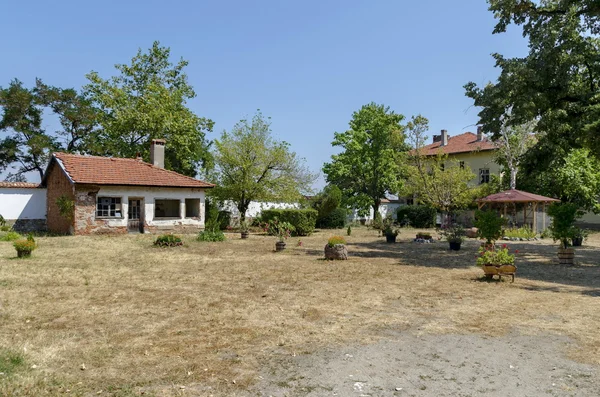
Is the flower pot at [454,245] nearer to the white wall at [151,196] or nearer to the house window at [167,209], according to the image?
the white wall at [151,196]

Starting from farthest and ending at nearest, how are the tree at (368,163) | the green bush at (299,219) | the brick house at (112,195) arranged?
the tree at (368,163) → the green bush at (299,219) → the brick house at (112,195)

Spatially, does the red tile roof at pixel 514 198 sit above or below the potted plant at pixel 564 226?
above

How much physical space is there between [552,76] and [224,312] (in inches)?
619

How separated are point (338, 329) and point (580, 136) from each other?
14818 mm

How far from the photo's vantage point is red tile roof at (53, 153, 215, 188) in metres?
24.8

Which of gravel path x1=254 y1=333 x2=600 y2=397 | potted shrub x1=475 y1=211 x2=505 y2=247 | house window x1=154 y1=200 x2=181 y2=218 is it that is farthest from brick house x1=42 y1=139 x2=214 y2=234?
gravel path x1=254 y1=333 x2=600 y2=397

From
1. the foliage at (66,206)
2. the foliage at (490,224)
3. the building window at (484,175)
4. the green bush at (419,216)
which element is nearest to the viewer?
the foliage at (490,224)

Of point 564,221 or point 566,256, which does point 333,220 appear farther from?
point 564,221

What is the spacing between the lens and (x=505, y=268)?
38.0 ft

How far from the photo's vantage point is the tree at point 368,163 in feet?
133

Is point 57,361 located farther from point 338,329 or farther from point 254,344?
point 338,329

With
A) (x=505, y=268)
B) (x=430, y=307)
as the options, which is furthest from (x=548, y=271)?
(x=430, y=307)

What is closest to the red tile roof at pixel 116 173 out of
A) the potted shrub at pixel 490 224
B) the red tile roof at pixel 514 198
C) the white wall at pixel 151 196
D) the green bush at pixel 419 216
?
the white wall at pixel 151 196

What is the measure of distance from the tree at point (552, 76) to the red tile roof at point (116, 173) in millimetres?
18373
